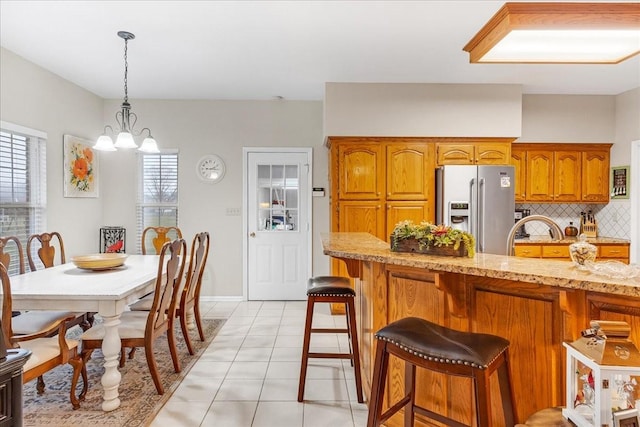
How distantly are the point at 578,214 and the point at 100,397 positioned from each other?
5.48 meters

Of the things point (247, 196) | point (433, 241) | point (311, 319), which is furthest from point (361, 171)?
point (433, 241)

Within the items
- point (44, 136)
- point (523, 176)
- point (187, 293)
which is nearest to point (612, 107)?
point (523, 176)

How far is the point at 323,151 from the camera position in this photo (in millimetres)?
4945

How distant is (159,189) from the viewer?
4957mm

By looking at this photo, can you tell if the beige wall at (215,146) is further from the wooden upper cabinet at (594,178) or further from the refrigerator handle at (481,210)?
the wooden upper cabinet at (594,178)

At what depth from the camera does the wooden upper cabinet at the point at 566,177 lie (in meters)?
4.53

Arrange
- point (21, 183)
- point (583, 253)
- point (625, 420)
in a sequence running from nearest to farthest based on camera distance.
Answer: point (625, 420), point (583, 253), point (21, 183)

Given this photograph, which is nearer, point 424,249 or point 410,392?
point 410,392

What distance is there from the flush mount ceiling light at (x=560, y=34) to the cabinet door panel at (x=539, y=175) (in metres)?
2.74

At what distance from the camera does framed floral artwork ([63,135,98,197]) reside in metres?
4.15

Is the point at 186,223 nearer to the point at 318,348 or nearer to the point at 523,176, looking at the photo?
the point at 318,348

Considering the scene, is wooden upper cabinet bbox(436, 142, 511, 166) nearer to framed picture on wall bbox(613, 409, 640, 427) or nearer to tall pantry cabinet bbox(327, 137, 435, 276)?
tall pantry cabinet bbox(327, 137, 435, 276)

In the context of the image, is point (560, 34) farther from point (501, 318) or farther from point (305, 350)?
point (305, 350)

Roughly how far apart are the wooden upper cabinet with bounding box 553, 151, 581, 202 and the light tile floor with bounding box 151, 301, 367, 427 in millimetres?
3231
